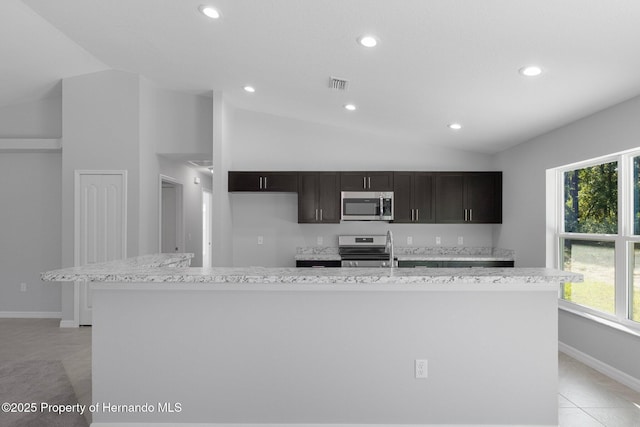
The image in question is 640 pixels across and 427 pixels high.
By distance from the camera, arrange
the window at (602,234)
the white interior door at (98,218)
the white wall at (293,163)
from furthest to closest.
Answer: the white wall at (293,163), the white interior door at (98,218), the window at (602,234)

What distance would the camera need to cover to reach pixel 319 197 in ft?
17.3

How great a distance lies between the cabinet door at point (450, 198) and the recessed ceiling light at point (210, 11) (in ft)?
11.5

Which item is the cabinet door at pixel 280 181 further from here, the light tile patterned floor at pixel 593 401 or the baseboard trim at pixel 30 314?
the light tile patterned floor at pixel 593 401

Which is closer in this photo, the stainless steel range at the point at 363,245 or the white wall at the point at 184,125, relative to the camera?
the white wall at the point at 184,125

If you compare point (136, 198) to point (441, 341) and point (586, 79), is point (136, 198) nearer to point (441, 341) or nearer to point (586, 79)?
point (441, 341)

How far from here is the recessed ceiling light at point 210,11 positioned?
284 cm

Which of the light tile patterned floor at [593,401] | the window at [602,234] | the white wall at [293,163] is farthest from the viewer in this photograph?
the white wall at [293,163]

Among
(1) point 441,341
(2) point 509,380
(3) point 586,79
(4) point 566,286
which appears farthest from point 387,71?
(4) point 566,286

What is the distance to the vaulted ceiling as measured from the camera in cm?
230

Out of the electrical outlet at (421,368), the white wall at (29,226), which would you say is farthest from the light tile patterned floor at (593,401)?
the white wall at (29,226)

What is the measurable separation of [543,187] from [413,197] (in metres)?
1.56

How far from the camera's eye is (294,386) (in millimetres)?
2383

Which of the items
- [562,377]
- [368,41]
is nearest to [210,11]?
[368,41]

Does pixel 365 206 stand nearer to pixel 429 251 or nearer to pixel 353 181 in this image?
pixel 353 181
